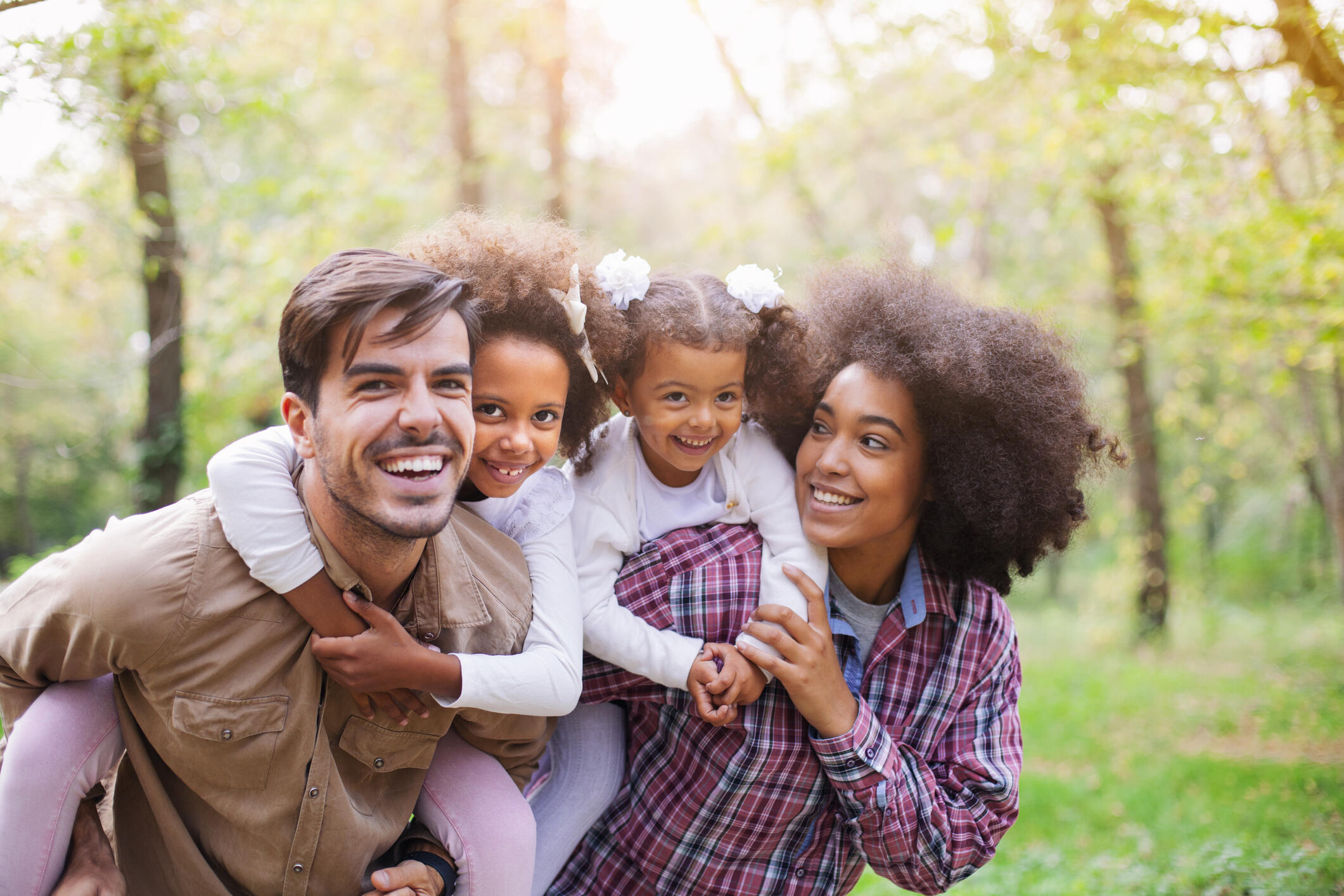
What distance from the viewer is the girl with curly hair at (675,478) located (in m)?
2.74

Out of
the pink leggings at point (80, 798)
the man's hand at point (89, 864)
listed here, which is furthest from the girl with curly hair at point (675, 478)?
the man's hand at point (89, 864)

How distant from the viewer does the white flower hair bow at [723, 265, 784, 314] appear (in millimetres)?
3223

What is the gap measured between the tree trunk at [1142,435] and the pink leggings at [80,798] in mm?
9512

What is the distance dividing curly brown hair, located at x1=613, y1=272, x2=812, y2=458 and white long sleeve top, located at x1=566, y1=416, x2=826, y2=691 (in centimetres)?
11

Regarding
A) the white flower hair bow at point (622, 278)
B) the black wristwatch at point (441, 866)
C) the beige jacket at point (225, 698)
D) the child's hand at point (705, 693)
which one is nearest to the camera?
the beige jacket at point (225, 698)

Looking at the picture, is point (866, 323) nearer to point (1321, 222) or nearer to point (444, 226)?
point (444, 226)

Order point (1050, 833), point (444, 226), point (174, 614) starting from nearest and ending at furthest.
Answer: point (174, 614), point (444, 226), point (1050, 833)

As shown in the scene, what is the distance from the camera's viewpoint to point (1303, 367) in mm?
10570

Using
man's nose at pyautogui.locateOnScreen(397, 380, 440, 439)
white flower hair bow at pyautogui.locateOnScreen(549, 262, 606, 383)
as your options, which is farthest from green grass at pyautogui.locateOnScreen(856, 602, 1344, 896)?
man's nose at pyautogui.locateOnScreen(397, 380, 440, 439)

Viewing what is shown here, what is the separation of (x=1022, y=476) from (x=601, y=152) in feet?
48.3

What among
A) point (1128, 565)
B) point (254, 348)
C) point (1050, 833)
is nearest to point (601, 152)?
point (254, 348)

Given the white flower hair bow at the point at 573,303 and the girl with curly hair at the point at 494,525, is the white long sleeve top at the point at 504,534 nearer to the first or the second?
the girl with curly hair at the point at 494,525

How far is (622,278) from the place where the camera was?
10.0ft

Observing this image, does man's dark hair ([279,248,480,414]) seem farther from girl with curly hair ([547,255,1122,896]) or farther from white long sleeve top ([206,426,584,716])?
girl with curly hair ([547,255,1122,896])
